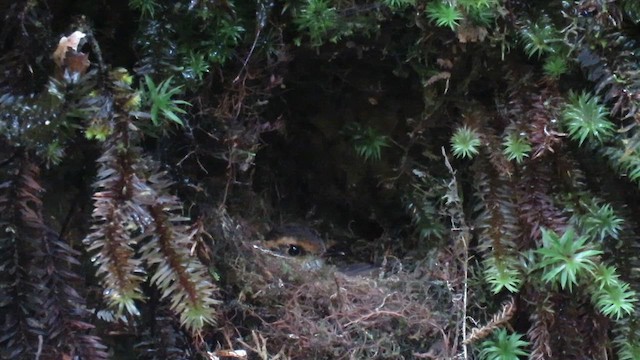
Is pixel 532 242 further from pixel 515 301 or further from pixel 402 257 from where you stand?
pixel 402 257

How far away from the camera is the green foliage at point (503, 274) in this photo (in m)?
0.95

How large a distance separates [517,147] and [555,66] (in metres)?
0.14

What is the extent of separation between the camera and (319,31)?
935 mm

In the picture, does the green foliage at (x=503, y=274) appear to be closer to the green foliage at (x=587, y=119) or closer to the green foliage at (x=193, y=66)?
the green foliage at (x=587, y=119)

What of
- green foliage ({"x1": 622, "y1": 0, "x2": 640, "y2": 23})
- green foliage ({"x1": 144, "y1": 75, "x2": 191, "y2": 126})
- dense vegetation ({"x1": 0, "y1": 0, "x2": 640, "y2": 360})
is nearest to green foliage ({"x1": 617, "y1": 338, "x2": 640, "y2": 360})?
dense vegetation ({"x1": 0, "y1": 0, "x2": 640, "y2": 360})

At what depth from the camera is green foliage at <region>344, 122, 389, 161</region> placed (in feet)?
3.62

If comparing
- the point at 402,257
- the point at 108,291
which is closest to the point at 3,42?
the point at 108,291

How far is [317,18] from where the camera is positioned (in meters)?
0.93

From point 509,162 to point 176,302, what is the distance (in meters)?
0.55

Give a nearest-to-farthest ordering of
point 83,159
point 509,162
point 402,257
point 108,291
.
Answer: point 108,291
point 83,159
point 509,162
point 402,257

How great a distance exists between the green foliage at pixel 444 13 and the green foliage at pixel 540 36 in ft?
0.38

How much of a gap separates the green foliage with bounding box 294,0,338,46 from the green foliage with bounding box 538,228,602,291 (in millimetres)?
435

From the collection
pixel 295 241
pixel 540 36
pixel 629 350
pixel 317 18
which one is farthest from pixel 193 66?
pixel 629 350

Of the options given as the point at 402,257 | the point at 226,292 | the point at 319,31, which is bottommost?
the point at 402,257
